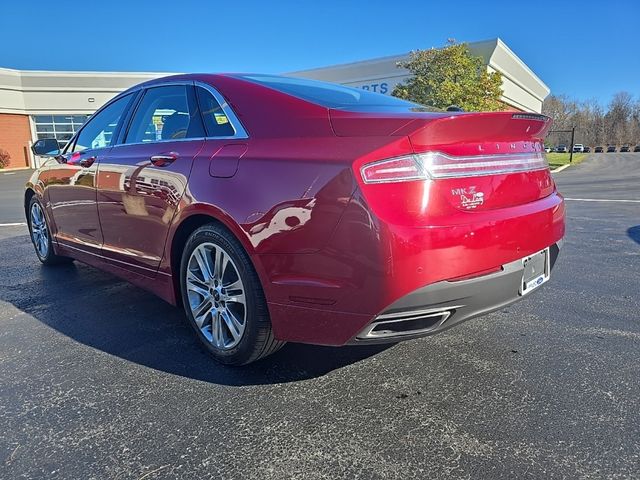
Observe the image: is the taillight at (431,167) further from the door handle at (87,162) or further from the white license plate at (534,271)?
the door handle at (87,162)

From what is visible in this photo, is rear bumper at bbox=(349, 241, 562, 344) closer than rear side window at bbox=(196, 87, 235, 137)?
Yes

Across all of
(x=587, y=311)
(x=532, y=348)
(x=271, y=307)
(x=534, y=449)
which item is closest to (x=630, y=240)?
(x=587, y=311)

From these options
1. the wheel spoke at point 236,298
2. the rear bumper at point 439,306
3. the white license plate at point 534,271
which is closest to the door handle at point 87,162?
the wheel spoke at point 236,298

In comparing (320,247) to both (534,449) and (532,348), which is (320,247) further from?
(532,348)

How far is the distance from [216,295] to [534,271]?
175 centimetres

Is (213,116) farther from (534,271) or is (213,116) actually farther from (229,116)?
(534,271)

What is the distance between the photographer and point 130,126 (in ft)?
11.7

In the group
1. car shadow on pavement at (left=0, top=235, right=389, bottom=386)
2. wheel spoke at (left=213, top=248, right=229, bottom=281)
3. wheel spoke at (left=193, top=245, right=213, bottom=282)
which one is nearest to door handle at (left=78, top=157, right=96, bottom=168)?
car shadow on pavement at (left=0, top=235, right=389, bottom=386)

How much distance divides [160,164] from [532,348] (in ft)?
8.43

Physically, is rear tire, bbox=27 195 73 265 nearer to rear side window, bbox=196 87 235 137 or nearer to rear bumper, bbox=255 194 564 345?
rear side window, bbox=196 87 235 137

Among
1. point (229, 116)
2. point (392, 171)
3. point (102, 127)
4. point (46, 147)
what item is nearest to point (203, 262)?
point (229, 116)

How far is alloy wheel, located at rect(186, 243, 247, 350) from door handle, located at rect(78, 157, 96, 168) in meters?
1.56

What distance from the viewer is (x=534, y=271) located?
254cm

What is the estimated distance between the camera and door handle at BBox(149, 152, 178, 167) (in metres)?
2.89
